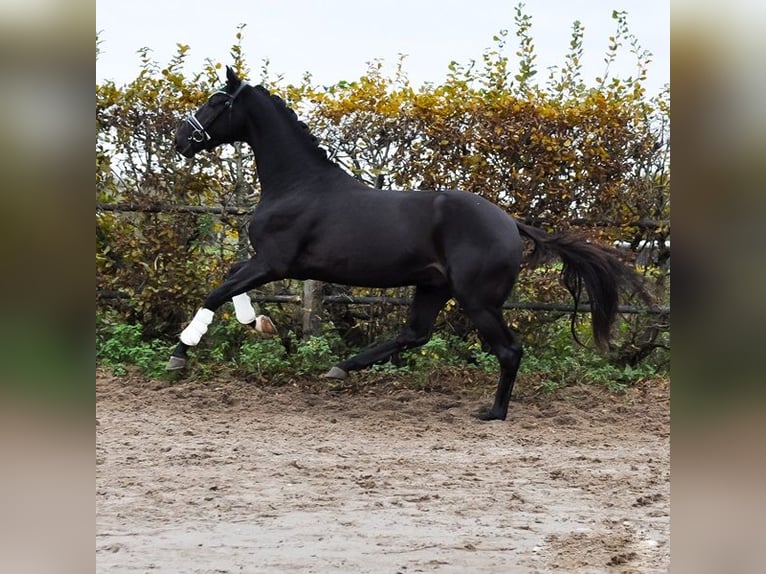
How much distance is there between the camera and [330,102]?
8.01 meters

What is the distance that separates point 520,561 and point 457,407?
3.65 metres

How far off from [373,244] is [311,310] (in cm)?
178

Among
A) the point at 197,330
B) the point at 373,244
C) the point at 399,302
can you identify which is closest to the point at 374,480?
the point at 373,244

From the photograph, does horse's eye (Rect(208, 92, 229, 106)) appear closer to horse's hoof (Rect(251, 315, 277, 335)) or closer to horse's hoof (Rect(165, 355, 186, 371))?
horse's hoof (Rect(251, 315, 277, 335))

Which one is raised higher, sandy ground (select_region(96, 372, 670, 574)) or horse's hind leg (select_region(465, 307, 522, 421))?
horse's hind leg (select_region(465, 307, 522, 421))

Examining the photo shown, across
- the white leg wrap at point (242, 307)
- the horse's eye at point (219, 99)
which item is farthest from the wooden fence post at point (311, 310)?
the horse's eye at point (219, 99)

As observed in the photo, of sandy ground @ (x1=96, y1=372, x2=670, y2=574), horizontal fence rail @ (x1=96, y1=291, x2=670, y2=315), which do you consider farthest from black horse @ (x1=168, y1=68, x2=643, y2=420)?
horizontal fence rail @ (x1=96, y1=291, x2=670, y2=315)

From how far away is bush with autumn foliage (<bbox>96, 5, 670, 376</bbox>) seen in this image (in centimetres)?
801

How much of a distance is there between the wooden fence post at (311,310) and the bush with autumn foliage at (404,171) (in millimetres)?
160

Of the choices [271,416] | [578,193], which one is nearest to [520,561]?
[271,416]

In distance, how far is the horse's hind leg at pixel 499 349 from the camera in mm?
6477

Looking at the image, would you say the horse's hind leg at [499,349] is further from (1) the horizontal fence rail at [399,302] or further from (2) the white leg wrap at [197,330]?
(2) the white leg wrap at [197,330]
